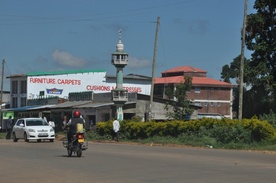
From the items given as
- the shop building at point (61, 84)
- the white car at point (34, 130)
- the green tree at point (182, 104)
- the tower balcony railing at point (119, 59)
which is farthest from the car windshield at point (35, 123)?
the shop building at point (61, 84)

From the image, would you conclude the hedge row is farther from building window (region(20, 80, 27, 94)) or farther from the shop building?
building window (region(20, 80, 27, 94))

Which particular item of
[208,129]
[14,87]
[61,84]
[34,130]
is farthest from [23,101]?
[208,129]

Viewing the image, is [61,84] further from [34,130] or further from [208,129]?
[208,129]

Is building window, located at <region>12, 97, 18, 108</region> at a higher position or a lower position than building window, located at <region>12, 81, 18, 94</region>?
lower

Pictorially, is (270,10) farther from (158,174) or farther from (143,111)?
(158,174)

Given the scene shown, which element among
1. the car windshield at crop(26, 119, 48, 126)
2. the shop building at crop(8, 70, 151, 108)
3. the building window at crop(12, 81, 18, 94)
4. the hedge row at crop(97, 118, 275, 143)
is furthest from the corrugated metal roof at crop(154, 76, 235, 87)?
the car windshield at crop(26, 119, 48, 126)

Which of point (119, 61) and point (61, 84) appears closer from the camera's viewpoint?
point (119, 61)

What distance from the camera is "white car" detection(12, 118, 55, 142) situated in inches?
1427

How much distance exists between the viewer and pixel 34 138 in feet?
119

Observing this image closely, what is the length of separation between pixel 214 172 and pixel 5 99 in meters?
93.8

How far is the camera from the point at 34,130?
119ft

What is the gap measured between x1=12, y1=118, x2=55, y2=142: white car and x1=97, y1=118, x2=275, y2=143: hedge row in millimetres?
6388

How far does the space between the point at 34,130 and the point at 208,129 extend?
35.7 feet

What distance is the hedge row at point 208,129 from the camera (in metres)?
31.0
